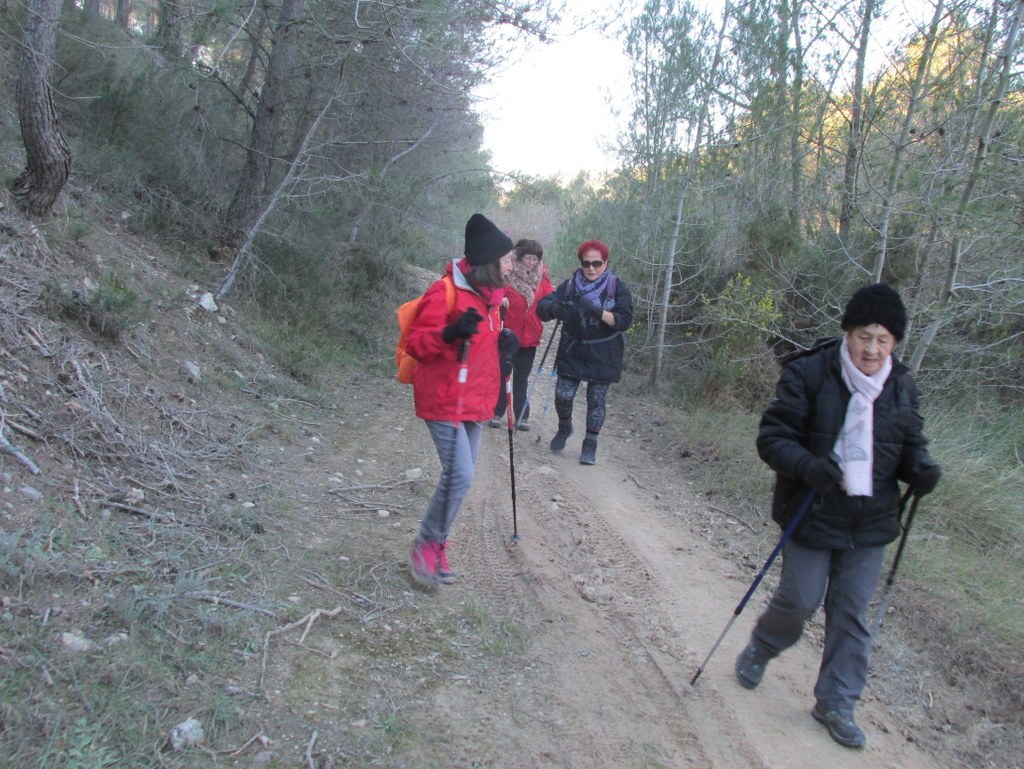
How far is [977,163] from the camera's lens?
6.06 meters

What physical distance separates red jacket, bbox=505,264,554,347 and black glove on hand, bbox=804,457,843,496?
15.1 feet

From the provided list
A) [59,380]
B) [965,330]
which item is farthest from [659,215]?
[59,380]

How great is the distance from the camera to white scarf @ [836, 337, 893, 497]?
10.5 ft

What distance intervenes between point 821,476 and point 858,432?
270 mm

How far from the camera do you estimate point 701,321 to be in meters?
11.3

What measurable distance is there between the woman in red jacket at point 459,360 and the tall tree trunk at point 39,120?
458 centimetres

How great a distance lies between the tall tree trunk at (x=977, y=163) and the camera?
18.8 feet

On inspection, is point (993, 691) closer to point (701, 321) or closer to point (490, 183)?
point (701, 321)

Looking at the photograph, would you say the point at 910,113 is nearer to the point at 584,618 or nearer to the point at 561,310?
the point at 561,310

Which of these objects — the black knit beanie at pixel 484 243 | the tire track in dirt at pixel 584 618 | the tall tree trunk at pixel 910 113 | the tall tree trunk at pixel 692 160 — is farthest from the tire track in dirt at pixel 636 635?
the tall tree trunk at pixel 692 160

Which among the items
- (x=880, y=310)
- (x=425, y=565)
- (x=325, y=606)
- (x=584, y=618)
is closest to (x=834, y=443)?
(x=880, y=310)

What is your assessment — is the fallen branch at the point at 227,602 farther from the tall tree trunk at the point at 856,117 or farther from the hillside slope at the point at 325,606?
the tall tree trunk at the point at 856,117

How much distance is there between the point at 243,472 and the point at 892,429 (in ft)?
13.9

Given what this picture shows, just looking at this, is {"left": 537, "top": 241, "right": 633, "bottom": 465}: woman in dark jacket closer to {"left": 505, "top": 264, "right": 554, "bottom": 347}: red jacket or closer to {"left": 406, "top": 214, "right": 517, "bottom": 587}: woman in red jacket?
{"left": 505, "top": 264, "right": 554, "bottom": 347}: red jacket
